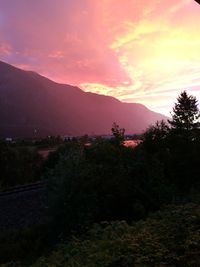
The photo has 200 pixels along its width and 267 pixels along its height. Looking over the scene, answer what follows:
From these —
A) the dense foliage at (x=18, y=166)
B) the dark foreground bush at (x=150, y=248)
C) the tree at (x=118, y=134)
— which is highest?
the tree at (x=118, y=134)

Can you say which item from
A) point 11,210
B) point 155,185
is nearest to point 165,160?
point 155,185

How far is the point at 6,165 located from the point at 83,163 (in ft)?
110

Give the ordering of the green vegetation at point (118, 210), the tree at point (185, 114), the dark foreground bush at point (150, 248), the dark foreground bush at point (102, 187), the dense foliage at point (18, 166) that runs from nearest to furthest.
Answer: the dark foreground bush at point (150, 248) < the green vegetation at point (118, 210) < the dark foreground bush at point (102, 187) < the tree at point (185, 114) < the dense foliage at point (18, 166)

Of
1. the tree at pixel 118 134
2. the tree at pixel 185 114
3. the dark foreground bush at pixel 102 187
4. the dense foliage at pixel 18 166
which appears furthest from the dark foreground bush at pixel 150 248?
the dense foliage at pixel 18 166

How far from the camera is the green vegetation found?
24.5 feet

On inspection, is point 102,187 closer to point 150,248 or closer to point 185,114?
point 150,248

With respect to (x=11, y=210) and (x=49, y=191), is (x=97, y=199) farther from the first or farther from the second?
(x=11, y=210)

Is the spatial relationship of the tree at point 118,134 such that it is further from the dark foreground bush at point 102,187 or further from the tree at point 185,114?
the tree at point 185,114

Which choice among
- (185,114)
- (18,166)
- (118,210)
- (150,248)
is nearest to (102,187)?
(118,210)

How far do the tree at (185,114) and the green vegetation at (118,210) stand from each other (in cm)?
553

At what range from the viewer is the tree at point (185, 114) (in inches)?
1369

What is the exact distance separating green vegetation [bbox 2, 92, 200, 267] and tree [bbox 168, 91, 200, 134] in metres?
5.53

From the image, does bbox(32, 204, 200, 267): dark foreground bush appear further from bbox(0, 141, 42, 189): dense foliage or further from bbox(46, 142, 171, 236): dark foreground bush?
bbox(0, 141, 42, 189): dense foliage

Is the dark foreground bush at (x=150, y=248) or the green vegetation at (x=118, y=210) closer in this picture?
the dark foreground bush at (x=150, y=248)
